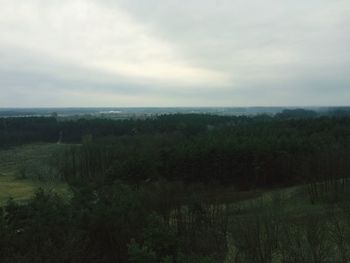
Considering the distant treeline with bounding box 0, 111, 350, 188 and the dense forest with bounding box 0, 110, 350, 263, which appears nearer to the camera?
the dense forest with bounding box 0, 110, 350, 263

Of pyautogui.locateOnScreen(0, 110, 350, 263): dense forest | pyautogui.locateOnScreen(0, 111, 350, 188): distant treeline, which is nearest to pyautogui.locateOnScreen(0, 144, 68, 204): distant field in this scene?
pyautogui.locateOnScreen(0, 110, 350, 263): dense forest

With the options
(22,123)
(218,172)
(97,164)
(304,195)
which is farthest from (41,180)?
(22,123)

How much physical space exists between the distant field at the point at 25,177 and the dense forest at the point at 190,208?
3.41 meters

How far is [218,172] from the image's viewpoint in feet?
236

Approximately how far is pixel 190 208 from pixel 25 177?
70.8 meters

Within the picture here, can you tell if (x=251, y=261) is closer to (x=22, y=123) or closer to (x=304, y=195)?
(x=304, y=195)

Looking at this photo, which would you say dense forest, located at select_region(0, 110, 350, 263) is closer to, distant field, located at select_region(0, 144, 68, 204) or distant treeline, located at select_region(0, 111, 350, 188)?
distant treeline, located at select_region(0, 111, 350, 188)

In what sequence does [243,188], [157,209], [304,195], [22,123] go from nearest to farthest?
[157,209], [304,195], [243,188], [22,123]

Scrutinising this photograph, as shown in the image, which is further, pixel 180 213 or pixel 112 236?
pixel 180 213

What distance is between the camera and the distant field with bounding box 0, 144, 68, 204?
7750cm

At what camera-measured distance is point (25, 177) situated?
9694 cm

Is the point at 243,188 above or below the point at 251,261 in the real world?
below

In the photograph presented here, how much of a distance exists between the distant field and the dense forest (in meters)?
3.41

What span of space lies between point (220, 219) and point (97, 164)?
60.1m
